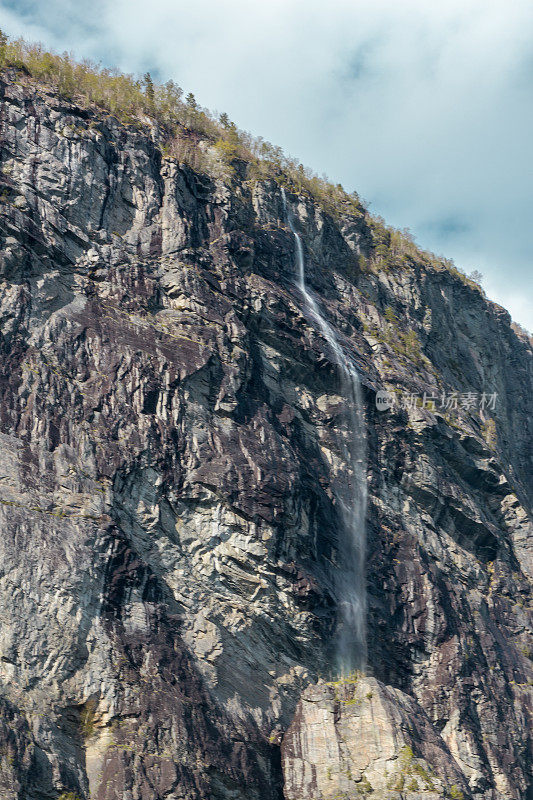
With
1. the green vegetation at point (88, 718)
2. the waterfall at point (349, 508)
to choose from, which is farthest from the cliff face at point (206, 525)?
the waterfall at point (349, 508)

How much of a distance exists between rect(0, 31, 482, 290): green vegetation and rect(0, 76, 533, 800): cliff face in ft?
6.43

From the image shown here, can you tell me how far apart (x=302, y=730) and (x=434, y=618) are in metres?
10.9

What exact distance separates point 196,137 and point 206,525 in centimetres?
2798

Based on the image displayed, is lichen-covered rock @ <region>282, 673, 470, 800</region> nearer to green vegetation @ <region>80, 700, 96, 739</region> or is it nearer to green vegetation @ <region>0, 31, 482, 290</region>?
green vegetation @ <region>80, 700, 96, 739</region>

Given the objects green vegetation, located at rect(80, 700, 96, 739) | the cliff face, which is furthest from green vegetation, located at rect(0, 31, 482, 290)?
green vegetation, located at rect(80, 700, 96, 739)

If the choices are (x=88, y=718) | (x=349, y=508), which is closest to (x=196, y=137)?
(x=349, y=508)

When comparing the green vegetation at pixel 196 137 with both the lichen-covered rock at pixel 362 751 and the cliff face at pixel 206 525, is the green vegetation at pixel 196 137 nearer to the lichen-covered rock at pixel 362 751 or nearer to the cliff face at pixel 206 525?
the cliff face at pixel 206 525

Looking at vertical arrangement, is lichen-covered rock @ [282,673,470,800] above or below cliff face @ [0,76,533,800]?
below

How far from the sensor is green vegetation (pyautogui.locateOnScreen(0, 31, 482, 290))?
45219mm

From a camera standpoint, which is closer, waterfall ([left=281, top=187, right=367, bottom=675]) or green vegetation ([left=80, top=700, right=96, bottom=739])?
green vegetation ([left=80, top=700, right=96, bottom=739])

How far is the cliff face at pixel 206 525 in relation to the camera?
94.0ft

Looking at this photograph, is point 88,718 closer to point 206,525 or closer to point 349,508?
point 206,525

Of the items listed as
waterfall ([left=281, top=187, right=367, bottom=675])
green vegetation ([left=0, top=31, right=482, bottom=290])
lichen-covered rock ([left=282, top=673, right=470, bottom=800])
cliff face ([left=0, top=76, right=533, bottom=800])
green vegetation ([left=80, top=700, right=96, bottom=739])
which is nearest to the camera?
green vegetation ([left=80, top=700, right=96, bottom=739])

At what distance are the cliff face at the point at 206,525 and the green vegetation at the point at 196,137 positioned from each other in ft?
6.43
